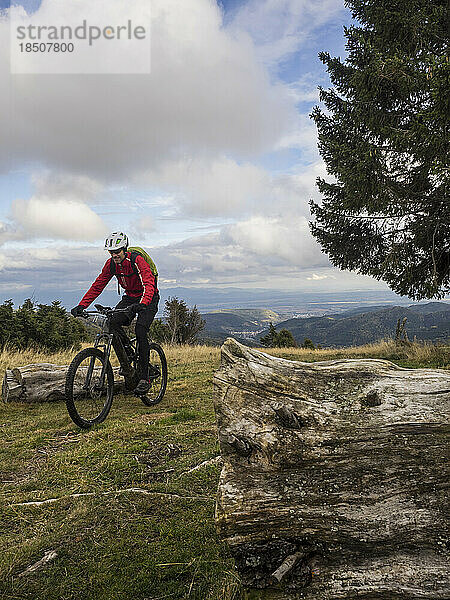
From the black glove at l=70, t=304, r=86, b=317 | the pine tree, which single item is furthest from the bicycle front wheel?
the pine tree

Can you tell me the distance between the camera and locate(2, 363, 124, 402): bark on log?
29.3ft

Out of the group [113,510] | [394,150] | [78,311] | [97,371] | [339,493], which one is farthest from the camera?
[394,150]

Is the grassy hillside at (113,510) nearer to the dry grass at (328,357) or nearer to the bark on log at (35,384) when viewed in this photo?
the bark on log at (35,384)

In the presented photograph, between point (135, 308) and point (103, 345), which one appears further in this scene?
point (103, 345)

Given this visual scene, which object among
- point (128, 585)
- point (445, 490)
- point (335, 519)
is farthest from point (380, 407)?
point (128, 585)

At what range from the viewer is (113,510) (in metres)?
4.02

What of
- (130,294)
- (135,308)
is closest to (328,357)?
(130,294)

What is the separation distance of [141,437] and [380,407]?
14.2ft

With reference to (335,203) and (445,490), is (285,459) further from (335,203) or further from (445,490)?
(335,203)

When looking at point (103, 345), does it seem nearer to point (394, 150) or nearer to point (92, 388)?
point (92, 388)

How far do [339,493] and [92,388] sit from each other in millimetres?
5520

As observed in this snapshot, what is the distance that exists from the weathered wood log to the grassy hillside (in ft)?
1.52

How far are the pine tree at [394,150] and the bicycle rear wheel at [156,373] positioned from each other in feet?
30.1

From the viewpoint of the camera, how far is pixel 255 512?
2785 mm
